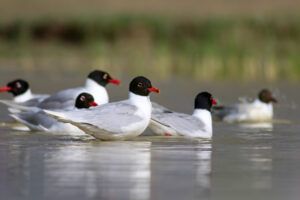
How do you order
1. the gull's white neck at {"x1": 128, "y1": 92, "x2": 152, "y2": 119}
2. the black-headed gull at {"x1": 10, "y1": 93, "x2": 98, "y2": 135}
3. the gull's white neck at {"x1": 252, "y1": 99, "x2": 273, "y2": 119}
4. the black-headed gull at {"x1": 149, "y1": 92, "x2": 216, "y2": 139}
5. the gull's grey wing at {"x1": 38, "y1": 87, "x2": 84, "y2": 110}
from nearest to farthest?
the gull's white neck at {"x1": 128, "y1": 92, "x2": 152, "y2": 119}, the black-headed gull at {"x1": 149, "y1": 92, "x2": 216, "y2": 139}, the black-headed gull at {"x1": 10, "y1": 93, "x2": 98, "y2": 135}, the gull's grey wing at {"x1": 38, "y1": 87, "x2": 84, "y2": 110}, the gull's white neck at {"x1": 252, "y1": 99, "x2": 273, "y2": 119}

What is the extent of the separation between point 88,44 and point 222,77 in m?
10.8

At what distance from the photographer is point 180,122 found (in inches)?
437

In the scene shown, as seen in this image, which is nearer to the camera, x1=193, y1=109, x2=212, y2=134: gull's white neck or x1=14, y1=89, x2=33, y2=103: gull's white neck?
x1=193, y1=109, x2=212, y2=134: gull's white neck

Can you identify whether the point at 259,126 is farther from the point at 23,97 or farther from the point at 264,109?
the point at 23,97

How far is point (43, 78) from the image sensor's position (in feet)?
71.4

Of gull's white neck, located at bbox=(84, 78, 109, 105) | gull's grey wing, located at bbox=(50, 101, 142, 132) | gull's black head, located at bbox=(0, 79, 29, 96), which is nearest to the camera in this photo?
gull's grey wing, located at bbox=(50, 101, 142, 132)

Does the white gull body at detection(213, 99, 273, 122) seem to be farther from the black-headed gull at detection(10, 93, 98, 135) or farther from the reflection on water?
the reflection on water

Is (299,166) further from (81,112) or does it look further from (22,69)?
(22,69)

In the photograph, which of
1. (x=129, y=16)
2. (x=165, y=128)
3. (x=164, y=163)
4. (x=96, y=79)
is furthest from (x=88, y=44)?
(x=164, y=163)

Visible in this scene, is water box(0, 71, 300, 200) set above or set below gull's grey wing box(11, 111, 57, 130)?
below

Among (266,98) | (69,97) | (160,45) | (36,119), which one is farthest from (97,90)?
(160,45)

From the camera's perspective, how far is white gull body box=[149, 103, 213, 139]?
36.1ft

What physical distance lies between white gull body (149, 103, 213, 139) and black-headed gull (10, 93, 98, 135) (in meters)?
0.80

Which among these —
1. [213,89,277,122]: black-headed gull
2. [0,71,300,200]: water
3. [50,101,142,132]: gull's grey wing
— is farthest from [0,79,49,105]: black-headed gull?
[50,101,142,132]: gull's grey wing
